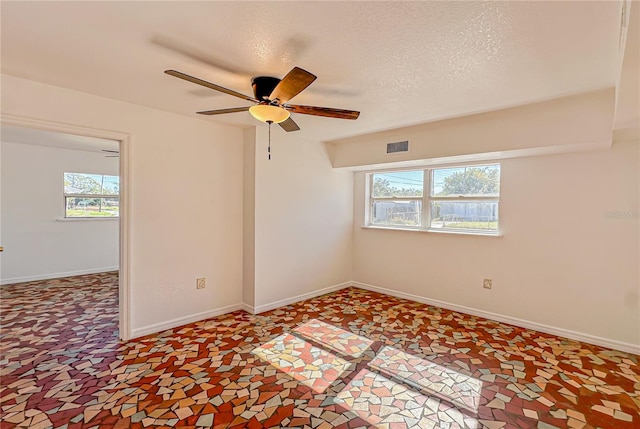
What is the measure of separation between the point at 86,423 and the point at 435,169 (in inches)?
173

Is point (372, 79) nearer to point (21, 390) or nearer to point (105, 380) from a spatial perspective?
point (105, 380)

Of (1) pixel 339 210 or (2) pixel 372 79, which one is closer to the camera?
(2) pixel 372 79

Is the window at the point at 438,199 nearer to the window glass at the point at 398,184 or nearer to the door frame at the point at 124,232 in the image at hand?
the window glass at the point at 398,184

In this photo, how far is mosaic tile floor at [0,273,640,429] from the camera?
1990 millimetres

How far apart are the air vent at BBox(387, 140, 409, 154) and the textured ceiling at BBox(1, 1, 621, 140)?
3.74 ft

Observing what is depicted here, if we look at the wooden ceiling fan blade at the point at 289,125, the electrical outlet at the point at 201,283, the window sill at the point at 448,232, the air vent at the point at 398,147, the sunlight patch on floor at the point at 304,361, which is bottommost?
the sunlight patch on floor at the point at 304,361

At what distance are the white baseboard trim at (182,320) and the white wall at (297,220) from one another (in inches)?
13.9

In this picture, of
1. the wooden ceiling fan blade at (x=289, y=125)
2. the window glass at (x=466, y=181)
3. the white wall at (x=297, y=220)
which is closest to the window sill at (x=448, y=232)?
the window glass at (x=466, y=181)

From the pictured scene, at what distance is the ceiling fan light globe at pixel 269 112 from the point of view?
87.7 inches

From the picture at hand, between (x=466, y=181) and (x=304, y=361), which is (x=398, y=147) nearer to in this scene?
(x=466, y=181)

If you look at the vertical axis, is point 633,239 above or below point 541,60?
below

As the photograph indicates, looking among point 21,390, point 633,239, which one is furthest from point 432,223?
point 21,390

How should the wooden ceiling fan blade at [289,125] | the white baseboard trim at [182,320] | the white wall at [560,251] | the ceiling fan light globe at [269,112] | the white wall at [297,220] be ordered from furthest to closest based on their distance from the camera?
1. the white wall at [297,220]
2. the white baseboard trim at [182,320]
3. the white wall at [560,251]
4. the wooden ceiling fan blade at [289,125]
5. the ceiling fan light globe at [269,112]

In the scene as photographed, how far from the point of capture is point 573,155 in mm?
Result: 3178
